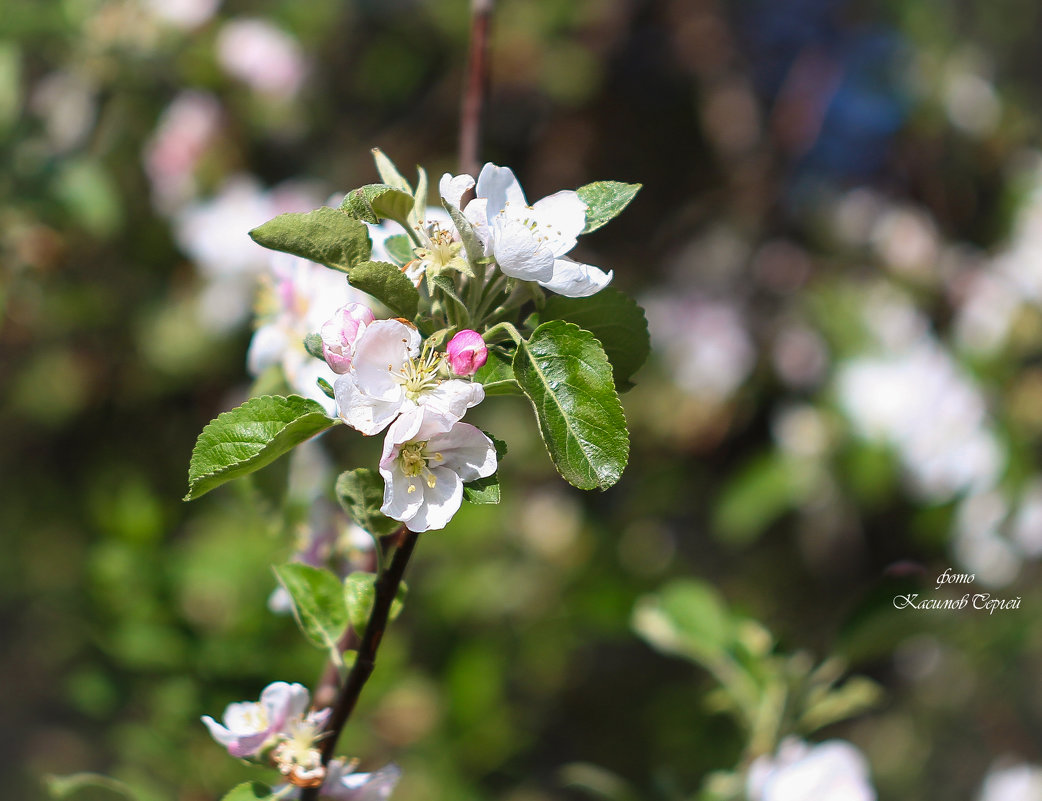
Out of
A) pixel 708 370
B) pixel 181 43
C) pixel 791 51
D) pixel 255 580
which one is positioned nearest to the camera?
pixel 255 580

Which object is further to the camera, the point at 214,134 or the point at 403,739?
the point at 214,134

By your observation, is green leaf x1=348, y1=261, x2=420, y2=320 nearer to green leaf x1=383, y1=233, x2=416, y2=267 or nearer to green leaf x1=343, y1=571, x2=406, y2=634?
green leaf x1=383, y1=233, x2=416, y2=267

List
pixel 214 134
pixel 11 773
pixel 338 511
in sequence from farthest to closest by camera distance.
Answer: pixel 11 773 < pixel 214 134 < pixel 338 511

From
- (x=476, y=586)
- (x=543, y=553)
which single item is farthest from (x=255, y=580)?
(x=543, y=553)

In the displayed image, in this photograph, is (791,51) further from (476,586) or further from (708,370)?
(476,586)

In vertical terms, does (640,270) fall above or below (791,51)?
below

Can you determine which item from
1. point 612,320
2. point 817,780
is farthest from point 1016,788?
point 612,320
